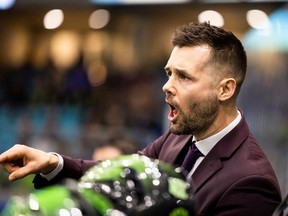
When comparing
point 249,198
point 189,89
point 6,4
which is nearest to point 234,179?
point 249,198

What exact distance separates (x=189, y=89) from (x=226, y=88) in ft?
0.53

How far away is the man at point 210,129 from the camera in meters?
2.29

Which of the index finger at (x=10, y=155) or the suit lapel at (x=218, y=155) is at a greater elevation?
the index finger at (x=10, y=155)

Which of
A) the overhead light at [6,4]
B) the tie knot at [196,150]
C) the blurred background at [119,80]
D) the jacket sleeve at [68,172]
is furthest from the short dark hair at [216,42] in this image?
the overhead light at [6,4]

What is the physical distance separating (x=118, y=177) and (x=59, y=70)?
7.49 m

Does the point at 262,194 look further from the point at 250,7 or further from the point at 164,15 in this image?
the point at 164,15

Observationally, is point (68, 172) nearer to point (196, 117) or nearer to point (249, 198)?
point (196, 117)

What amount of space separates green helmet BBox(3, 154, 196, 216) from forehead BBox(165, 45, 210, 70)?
0.66 meters

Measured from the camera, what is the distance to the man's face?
2457 mm

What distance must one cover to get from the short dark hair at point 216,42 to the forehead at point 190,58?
0.02 m

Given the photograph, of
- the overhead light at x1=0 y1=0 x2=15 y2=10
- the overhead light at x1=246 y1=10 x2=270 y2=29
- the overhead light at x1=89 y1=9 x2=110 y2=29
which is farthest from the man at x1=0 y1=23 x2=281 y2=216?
the overhead light at x1=89 y1=9 x2=110 y2=29

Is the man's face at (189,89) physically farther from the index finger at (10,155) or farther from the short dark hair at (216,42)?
the index finger at (10,155)

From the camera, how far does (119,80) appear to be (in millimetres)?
8820

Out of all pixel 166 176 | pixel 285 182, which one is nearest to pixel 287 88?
pixel 285 182
